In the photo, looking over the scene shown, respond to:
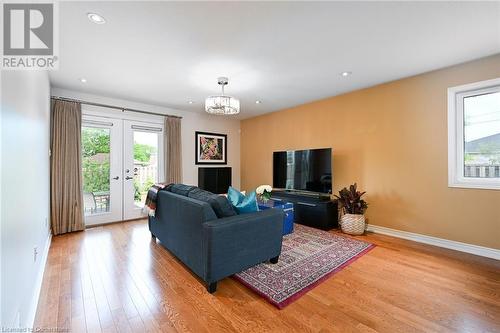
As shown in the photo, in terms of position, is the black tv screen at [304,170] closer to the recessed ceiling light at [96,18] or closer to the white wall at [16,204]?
the recessed ceiling light at [96,18]

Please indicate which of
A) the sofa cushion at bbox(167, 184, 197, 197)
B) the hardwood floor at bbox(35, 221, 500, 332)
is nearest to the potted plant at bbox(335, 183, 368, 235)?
the hardwood floor at bbox(35, 221, 500, 332)

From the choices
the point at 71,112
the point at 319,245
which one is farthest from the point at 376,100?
the point at 71,112

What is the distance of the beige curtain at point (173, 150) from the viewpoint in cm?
482

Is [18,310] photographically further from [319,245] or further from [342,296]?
[319,245]

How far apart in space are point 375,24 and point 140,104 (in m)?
4.31

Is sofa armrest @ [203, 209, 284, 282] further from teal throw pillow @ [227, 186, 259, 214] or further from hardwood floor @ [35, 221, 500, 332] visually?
hardwood floor @ [35, 221, 500, 332]

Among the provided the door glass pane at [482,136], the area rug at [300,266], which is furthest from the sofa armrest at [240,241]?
the door glass pane at [482,136]

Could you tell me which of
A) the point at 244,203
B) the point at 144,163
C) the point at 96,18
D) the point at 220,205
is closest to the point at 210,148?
the point at 144,163

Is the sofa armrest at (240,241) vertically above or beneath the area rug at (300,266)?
above

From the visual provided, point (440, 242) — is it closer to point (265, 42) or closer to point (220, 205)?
point (220, 205)

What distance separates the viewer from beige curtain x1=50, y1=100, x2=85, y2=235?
3516 mm

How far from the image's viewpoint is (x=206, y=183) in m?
5.43

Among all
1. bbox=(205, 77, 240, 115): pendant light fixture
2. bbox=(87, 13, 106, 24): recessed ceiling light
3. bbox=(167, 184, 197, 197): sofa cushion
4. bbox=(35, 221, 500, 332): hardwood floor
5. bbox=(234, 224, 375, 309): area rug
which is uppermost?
bbox=(87, 13, 106, 24): recessed ceiling light

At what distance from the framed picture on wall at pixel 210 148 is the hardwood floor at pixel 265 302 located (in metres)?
3.10
